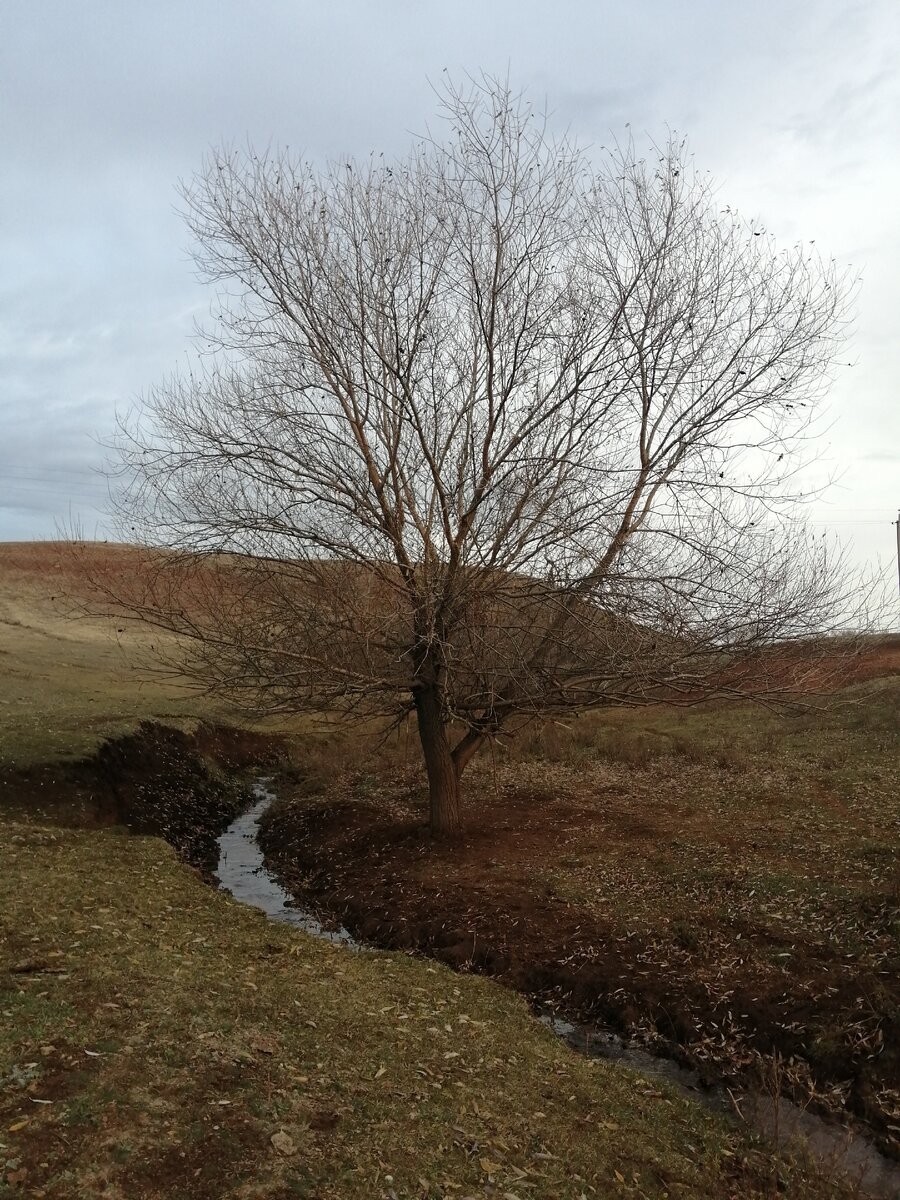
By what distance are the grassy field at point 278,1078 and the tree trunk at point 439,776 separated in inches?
96.1

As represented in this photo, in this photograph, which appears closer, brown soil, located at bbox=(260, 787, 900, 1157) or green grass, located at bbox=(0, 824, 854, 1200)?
green grass, located at bbox=(0, 824, 854, 1200)

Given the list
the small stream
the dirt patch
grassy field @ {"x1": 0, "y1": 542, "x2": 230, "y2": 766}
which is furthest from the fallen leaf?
the dirt patch

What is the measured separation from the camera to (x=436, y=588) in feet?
31.6

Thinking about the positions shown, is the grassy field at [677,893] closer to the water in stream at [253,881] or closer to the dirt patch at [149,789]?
the water in stream at [253,881]

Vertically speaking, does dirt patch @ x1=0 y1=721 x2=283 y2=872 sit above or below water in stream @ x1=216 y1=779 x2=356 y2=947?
above

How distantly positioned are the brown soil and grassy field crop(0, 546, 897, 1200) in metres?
0.57

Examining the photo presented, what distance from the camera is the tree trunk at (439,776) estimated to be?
11.9 metres

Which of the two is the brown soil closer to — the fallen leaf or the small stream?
the small stream

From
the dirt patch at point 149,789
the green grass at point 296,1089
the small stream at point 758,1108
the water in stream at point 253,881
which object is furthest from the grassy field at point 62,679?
the small stream at point 758,1108

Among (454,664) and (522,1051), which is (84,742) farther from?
(522,1051)

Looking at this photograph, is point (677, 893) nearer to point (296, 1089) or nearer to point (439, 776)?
point (439, 776)

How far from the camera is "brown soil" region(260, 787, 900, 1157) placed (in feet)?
20.8

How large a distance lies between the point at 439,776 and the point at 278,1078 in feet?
22.8

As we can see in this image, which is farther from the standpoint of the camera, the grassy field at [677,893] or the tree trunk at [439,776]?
the tree trunk at [439,776]
